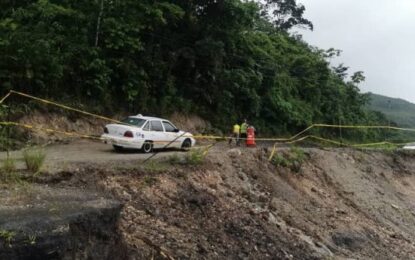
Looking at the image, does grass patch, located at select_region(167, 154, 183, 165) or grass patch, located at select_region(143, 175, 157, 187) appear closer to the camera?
grass patch, located at select_region(143, 175, 157, 187)

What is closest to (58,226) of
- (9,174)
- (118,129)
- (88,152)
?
(9,174)

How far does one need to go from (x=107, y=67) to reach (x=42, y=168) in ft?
42.2

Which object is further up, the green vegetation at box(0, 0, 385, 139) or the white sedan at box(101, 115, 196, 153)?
the green vegetation at box(0, 0, 385, 139)

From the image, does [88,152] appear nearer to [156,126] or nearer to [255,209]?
[156,126]

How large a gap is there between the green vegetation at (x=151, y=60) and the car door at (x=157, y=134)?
5021mm

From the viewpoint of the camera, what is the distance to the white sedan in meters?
19.0

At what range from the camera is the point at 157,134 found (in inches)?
798

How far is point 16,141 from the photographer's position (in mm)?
19562

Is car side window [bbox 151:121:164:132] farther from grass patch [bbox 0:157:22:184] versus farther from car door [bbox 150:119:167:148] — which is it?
grass patch [bbox 0:157:22:184]

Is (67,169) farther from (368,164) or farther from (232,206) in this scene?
(368,164)

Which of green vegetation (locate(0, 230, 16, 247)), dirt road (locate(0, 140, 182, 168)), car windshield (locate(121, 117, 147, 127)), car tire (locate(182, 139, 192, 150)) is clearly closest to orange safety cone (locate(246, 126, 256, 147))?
car tire (locate(182, 139, 192, 150))

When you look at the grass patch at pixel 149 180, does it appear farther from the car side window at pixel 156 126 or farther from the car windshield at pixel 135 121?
the car side window at pixel 156 126

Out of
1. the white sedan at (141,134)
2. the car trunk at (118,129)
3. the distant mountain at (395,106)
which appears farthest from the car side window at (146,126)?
the distant mountain at (395,106)

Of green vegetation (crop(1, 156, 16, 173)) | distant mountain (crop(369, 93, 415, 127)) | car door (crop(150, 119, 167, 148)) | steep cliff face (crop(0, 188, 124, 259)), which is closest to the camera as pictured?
steep cliff face (crop(0, 188, 124, 259))
